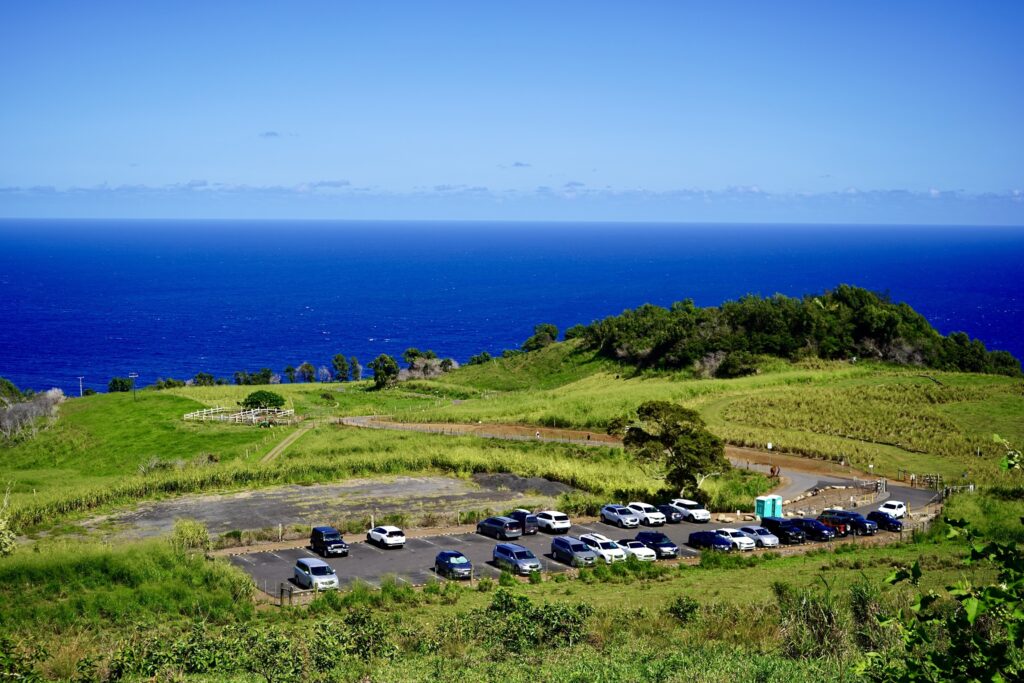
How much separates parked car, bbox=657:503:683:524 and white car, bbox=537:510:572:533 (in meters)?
4.84

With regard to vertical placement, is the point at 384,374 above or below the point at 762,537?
below

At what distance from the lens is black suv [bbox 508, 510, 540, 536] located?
3756 cm

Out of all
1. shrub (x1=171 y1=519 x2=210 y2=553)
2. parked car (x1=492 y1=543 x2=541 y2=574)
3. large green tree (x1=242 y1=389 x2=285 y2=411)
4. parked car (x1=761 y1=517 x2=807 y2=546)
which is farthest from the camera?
large green tree (x1=242 y1=389 x2=285 y2=411)

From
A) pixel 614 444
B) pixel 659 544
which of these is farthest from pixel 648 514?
pixel 614 444

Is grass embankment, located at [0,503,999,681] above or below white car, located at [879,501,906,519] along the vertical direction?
above

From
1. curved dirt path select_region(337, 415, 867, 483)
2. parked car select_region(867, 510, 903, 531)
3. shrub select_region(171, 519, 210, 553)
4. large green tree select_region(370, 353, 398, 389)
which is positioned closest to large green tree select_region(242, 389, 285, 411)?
curved dirt path select_region(337, 415, 867, 483)

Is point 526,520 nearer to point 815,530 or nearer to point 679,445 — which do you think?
point 679,445

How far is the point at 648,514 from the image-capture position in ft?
130

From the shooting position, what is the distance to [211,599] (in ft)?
87.7

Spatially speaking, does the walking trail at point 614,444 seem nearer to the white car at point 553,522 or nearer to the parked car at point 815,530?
the parked car at point 815,530

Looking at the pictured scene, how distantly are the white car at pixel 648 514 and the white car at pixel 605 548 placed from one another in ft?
15.2

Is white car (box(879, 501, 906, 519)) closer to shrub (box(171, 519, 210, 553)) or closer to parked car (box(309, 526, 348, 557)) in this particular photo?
parked car (box(309, 526, 348, 557))

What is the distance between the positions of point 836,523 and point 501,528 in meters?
13.7

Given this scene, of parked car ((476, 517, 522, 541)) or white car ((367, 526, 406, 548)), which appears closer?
white car ((367, 526, 406, 548))
